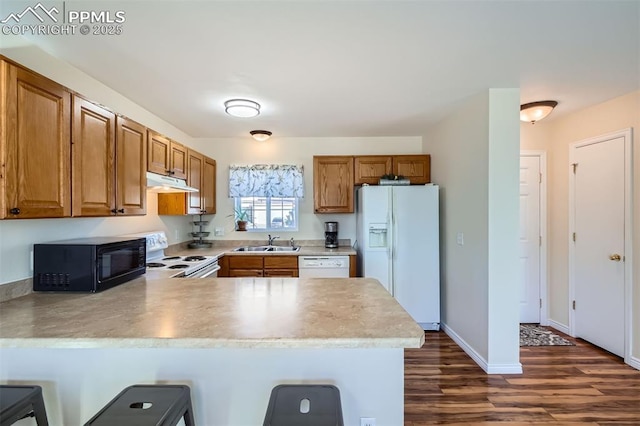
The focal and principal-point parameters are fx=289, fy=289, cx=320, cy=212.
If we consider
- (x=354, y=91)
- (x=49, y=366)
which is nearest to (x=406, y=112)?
(x=354, y=91)

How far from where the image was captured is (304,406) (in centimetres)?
122

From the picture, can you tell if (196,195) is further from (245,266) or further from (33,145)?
(33,145)

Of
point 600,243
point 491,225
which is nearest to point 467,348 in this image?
point 491,225

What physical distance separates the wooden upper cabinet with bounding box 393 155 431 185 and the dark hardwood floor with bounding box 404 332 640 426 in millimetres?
2139

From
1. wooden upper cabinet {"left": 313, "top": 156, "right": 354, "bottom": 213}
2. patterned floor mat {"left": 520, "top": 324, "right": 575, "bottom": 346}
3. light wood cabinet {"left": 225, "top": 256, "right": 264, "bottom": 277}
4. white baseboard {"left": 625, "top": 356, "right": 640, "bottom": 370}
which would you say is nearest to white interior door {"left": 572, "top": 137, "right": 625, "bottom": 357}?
white baseboard {"left": 625, "top": 356, "right": 640, "bottom": 370}

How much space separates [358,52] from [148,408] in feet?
7.36

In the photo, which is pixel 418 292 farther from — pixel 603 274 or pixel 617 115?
pixel 617 115

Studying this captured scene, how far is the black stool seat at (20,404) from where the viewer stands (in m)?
1.10

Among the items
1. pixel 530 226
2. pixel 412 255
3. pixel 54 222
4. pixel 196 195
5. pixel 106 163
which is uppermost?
pixel 106 163

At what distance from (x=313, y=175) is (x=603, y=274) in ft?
11.2

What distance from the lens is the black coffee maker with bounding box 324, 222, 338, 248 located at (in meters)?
4.12

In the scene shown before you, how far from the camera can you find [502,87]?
2.56 meters

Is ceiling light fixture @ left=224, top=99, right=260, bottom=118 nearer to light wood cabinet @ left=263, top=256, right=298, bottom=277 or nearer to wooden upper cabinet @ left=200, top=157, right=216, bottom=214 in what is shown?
wooden upper cabinet @ left=200, top=157, right=216, bottom=214

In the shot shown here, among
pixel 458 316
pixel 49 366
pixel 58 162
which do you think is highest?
pixel 58 162
